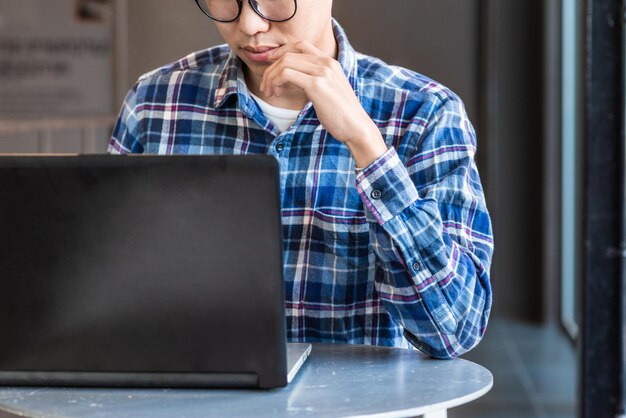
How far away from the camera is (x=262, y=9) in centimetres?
153

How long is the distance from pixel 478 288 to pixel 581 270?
0.18m

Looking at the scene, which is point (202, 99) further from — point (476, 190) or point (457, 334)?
point (457, 334)

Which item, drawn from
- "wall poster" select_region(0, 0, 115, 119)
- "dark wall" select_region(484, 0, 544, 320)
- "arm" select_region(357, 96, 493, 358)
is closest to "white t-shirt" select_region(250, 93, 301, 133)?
"arm" select_region(357, 96, 493, 358)

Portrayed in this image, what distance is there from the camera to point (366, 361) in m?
1.35

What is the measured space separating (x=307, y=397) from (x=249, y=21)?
61cm

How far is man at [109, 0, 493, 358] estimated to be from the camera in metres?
1.35

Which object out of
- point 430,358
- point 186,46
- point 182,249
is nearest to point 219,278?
point 182,249

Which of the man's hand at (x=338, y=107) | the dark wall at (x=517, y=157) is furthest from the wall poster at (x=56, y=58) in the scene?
the man's hand at (x=338, y=107)

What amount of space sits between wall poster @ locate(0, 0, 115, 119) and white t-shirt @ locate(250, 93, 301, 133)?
11.1 ft

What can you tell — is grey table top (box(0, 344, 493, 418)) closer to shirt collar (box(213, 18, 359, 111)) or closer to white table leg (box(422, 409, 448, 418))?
white table leg (box(422, 409, 448, 418))

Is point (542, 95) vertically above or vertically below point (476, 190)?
above

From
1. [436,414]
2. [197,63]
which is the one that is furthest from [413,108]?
[436,414]

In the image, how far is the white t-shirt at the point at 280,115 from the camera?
165cm

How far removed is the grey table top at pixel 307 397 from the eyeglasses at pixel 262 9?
0.54 m
